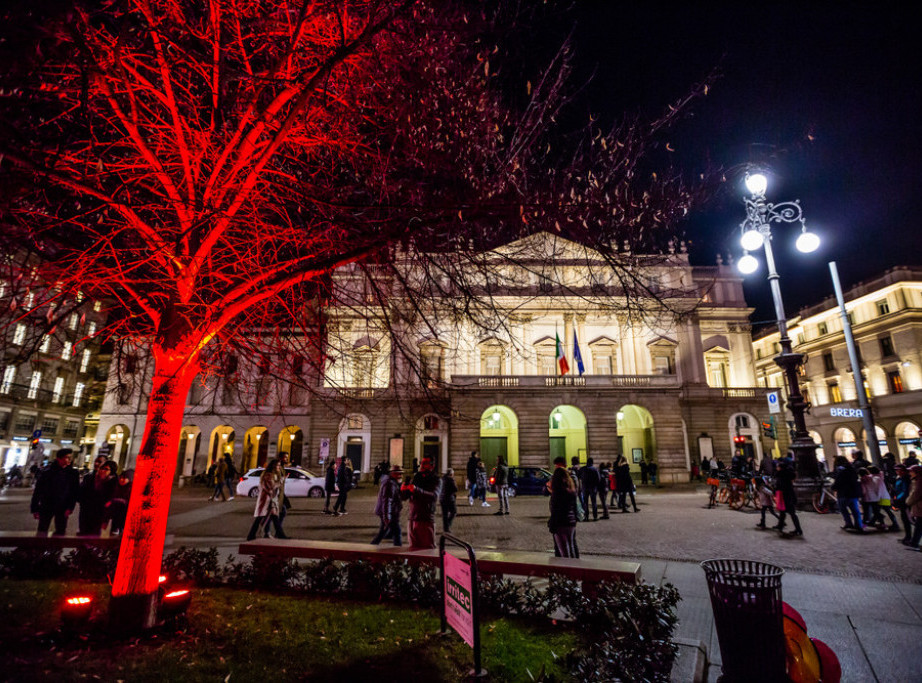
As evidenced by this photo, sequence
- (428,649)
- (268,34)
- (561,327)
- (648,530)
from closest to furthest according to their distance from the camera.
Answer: (428,649) < (268,34) < (648,530) < (561,327)

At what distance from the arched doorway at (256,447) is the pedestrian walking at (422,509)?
A: 31.6 m

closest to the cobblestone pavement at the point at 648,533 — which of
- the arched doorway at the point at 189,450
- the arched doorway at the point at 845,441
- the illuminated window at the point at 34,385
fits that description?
the arched doorway at the point at 189,450

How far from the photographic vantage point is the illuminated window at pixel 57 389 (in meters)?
38.7

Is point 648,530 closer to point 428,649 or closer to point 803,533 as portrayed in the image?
point 803,533

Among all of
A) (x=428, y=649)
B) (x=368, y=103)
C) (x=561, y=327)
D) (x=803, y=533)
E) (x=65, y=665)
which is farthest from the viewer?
(x=561, y=327)

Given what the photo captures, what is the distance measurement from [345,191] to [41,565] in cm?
695

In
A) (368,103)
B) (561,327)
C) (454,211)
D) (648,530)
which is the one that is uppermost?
(561,327)

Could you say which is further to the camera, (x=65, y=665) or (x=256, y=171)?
(x=256, y=171)

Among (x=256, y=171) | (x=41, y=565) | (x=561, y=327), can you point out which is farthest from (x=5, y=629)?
(x=561, y=327)

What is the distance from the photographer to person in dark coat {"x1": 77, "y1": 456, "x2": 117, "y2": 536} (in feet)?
28.8

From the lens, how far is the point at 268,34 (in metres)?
4.98

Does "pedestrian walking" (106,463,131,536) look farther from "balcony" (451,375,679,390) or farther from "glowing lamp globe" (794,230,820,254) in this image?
"balcony" (451,375,679,390)

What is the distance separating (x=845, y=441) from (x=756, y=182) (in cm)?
4238

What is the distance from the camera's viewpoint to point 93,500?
28.8 feet
